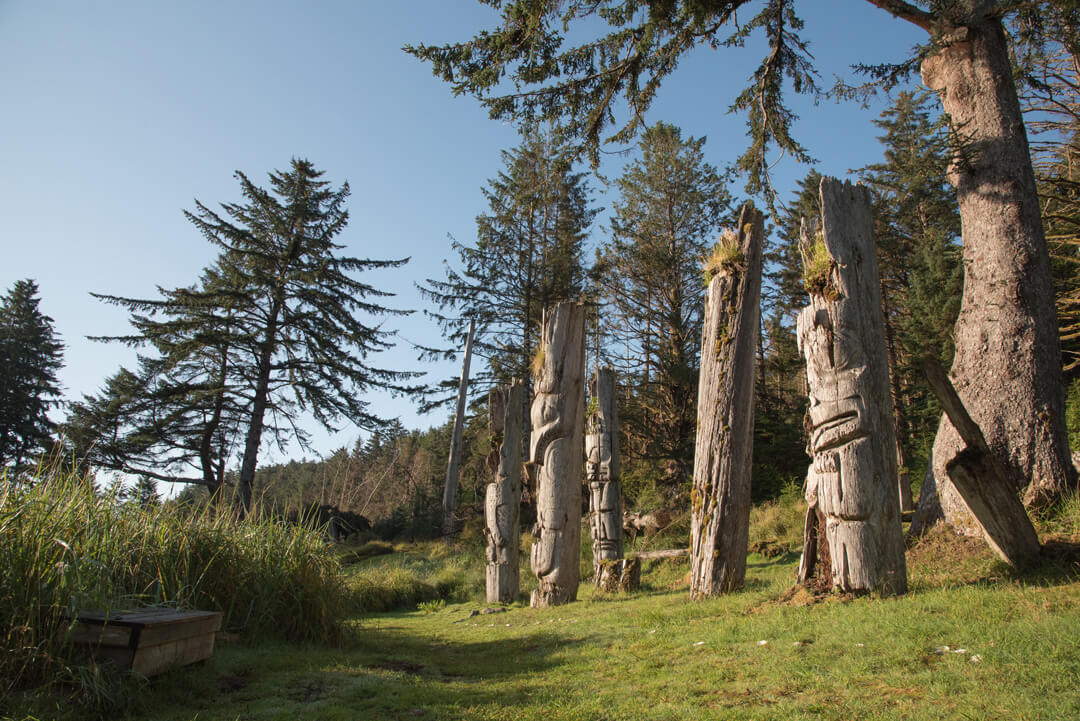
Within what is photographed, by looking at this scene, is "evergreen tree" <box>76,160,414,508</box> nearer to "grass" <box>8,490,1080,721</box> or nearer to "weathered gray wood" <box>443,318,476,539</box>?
"weathered gray wood" <box>443,318,476,539</box>

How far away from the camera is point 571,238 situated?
24.3 meters

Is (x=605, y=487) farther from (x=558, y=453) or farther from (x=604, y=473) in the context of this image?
A: (x=558, y=453)

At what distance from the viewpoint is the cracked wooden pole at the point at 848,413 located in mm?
4949

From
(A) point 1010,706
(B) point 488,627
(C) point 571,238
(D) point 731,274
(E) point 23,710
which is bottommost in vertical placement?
(B) point 488,627

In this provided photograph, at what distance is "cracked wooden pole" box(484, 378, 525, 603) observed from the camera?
1015 cm

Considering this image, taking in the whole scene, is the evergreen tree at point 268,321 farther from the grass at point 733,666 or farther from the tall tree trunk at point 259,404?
the grass at point 733,666

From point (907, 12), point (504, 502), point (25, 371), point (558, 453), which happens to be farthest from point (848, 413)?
point (25, 371)

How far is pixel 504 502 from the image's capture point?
10.3 metres

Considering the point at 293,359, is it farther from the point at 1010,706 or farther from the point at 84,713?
the point at 1010,706

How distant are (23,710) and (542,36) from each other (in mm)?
8525

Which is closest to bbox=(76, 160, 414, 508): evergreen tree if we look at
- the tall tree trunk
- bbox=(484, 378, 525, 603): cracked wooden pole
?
the tall tree trunk

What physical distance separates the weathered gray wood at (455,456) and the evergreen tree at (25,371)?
17966 mm

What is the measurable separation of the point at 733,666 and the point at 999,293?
5.75m

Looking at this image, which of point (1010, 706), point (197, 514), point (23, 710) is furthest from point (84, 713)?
point (1010, 706)
